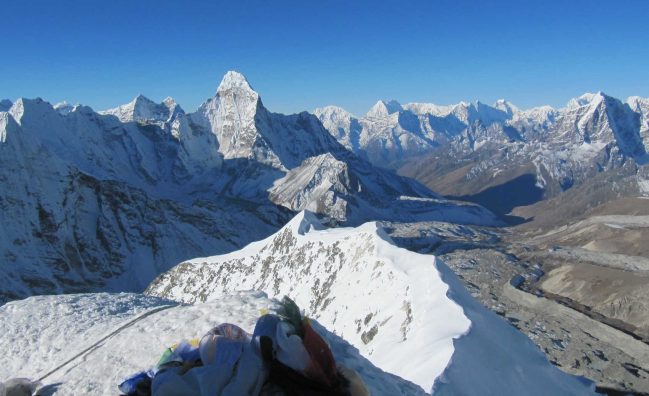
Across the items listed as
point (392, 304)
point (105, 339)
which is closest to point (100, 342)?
point (105, 339)

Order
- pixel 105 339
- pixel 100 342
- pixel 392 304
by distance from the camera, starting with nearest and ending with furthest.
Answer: pixel 100 342
pixel 105 339
pixel 392 304

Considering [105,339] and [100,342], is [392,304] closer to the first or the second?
[105,339]

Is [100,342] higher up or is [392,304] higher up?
[100,342]

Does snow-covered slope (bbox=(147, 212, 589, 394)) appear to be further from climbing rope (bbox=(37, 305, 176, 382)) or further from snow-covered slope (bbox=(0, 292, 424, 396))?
climbing rope (bbox=(37, 305, 176, 382))

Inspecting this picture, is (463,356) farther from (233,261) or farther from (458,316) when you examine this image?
(233,261)

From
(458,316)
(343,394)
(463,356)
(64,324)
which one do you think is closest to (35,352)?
(64,324)
